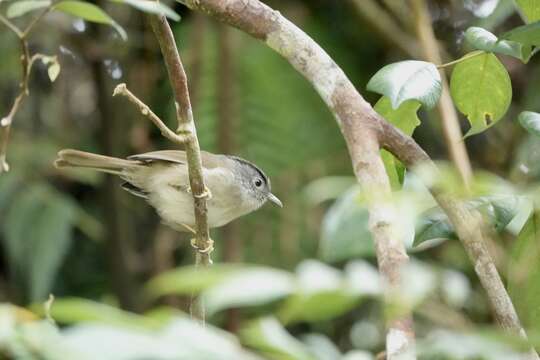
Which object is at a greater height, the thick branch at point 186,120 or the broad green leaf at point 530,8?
the broad green leaf at point 530,8

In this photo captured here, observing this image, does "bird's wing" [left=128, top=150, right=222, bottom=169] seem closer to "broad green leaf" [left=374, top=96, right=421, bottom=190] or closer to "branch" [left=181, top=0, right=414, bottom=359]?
"branch" [left=181, top=0, right=414, bottom=359]

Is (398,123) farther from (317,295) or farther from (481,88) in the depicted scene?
(317,295)

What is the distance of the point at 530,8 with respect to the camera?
2510 mm

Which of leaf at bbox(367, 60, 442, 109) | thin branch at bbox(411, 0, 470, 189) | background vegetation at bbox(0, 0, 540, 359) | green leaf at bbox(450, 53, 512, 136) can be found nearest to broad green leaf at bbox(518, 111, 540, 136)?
green leaf at bbox(450, 53, 512, 136)

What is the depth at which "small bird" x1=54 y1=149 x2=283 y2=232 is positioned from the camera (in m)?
4.57

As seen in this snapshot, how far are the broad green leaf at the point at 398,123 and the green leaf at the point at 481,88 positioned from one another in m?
0.13

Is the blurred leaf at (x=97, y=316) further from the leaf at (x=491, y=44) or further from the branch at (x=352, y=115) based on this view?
the leaf at (x=491, y=44)

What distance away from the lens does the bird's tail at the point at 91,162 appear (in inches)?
174

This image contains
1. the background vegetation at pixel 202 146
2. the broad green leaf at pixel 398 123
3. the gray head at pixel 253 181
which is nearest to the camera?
the broad green leaf at pixel 398 123

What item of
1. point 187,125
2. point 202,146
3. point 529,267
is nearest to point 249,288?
point 529,267

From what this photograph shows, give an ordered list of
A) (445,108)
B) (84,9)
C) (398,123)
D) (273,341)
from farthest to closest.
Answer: (445,108) → (398,123) → (84,9) → (273,341)

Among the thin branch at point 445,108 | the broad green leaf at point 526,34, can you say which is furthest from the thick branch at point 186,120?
the thin branch at point 445,108

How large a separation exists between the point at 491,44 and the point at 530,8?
0.99ft

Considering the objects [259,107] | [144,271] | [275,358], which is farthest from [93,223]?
[275,358]
